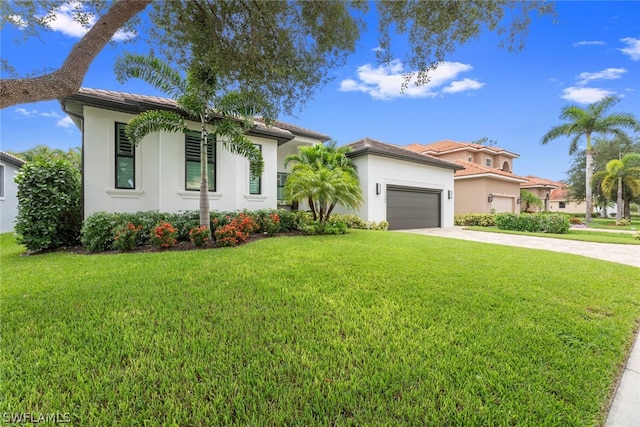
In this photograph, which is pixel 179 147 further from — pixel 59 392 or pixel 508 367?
pixel 508 367

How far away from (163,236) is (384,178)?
11.3 m

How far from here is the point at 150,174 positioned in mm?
9656

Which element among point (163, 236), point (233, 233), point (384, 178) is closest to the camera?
point (163, 236)

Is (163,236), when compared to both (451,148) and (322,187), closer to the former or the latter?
(322,187)

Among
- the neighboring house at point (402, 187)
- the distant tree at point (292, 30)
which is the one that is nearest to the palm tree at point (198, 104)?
the distant tree at point (292, 30)

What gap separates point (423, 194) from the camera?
17594 mm

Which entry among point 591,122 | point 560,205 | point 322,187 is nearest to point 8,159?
point 322,187

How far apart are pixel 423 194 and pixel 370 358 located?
16.4m

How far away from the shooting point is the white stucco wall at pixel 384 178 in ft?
48.1

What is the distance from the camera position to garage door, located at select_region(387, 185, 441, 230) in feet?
52.7

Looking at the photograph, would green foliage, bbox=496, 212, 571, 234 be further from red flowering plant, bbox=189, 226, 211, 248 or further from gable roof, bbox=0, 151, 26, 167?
gable roof, bbox=0, 151, 26, 167

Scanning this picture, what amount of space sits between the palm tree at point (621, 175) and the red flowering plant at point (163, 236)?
33.1 m

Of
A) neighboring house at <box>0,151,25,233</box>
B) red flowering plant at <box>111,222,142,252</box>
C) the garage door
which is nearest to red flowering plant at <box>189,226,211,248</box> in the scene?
red flowering plant at <box>111,222,142,252</box>

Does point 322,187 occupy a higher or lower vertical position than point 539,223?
higher
